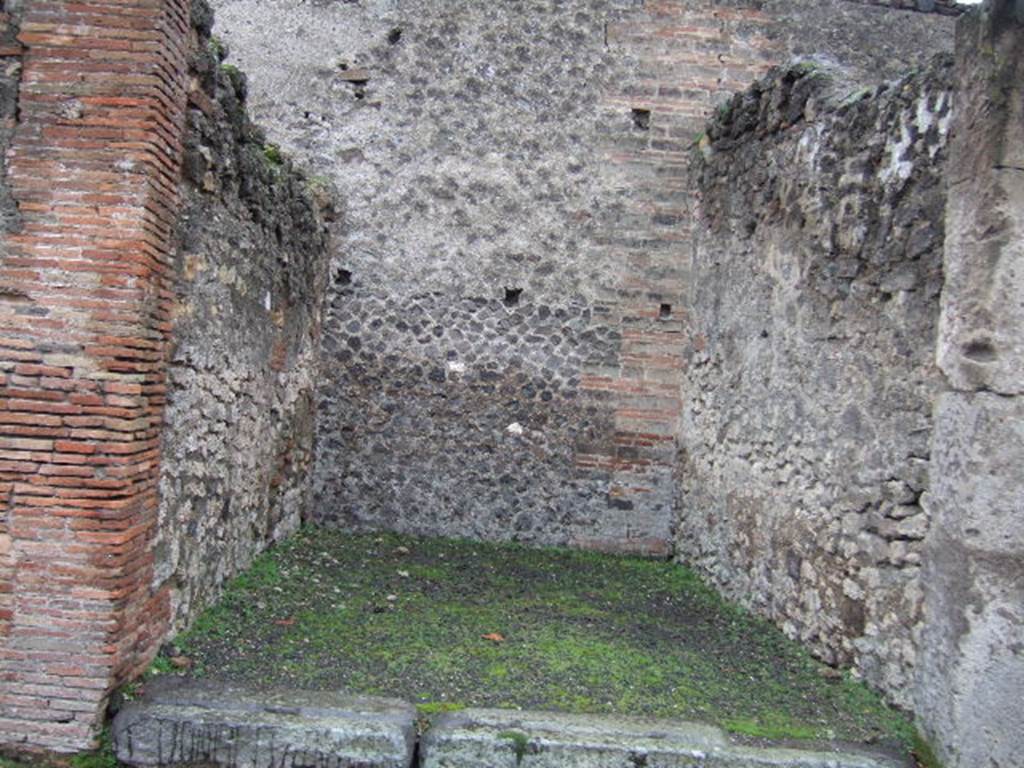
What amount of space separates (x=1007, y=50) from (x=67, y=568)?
4.29 meters

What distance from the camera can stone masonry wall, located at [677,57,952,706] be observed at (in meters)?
3.99

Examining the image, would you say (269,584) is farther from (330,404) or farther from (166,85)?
(166,85)

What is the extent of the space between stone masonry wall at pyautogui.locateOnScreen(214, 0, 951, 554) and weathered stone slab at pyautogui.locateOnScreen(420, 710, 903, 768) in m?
3.89

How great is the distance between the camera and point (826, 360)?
478 cm

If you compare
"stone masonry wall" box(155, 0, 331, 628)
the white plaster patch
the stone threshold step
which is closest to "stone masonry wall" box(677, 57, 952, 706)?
the white plaster patch

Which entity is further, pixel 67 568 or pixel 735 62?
pixel 735 62

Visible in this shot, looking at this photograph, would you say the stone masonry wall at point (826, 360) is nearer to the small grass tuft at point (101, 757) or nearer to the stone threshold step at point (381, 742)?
the stone threshold step at point (381, 742)

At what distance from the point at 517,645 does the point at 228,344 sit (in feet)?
7.57

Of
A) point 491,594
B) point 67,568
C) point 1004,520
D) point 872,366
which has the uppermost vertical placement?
point 872,366

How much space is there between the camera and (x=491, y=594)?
5762 millimetres

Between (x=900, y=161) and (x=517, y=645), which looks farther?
(x=517, y=645)

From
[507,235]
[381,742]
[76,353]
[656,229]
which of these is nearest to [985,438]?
[381,742]

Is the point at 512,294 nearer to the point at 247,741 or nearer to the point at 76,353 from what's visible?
the point at 76,353

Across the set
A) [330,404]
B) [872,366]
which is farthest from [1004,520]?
[330,404]
